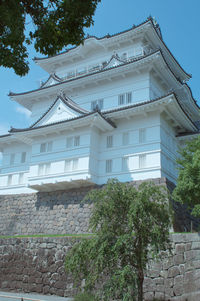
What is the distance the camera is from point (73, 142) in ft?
75.9

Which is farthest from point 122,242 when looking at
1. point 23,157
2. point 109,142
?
point 23,157

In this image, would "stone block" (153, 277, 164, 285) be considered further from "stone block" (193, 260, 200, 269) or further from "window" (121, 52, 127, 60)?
"window" (121, 52, 127, 60)

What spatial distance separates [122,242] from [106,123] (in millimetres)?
13995

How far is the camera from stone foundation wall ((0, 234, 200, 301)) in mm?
12320

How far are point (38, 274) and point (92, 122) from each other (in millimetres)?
10727

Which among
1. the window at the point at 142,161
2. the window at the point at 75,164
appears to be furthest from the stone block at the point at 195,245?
the window at the point at 75,164

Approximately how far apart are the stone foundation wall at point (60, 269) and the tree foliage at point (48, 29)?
731cm

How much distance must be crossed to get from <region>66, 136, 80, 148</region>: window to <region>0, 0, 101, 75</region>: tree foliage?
14529 millimetres

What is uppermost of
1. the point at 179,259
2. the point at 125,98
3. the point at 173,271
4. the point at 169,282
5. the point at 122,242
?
the point at 125,98

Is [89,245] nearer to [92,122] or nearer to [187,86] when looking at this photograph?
[92,122]

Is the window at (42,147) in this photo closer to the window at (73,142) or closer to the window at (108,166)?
the window at (73,142)

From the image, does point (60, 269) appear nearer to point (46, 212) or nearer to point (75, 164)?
point (46, 212)

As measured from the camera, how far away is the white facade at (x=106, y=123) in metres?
21.5

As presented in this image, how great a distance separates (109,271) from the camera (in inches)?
374
